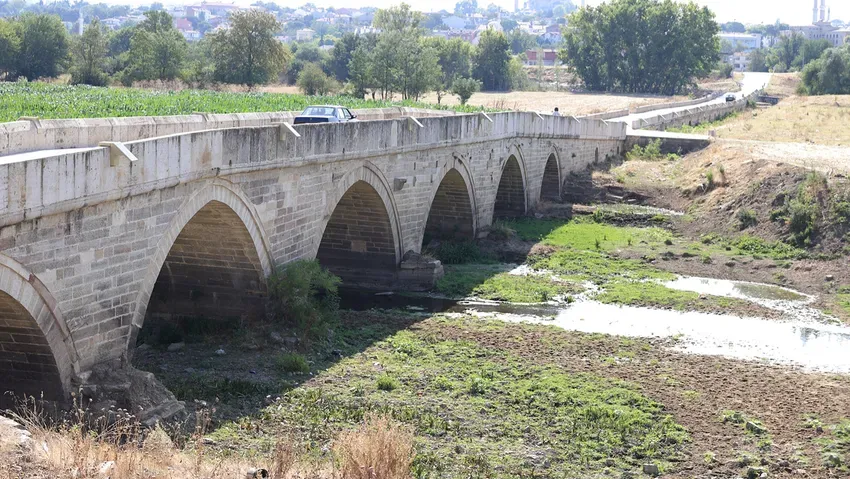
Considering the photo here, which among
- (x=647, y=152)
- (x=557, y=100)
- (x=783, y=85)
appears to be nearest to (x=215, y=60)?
(x=647, y=152)

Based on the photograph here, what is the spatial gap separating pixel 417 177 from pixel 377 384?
9612 millimetres

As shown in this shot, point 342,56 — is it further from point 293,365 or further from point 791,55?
point 293,365

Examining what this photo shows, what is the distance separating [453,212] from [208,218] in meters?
12.5

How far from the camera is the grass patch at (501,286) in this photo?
2336 centimetres

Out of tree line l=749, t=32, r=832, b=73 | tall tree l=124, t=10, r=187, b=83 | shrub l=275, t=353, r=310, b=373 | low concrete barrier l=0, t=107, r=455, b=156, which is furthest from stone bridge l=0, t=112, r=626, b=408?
tree line l=749, t=32, r=832, b=73

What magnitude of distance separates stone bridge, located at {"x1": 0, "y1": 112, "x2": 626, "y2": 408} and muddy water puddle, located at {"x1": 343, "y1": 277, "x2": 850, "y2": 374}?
2.41m

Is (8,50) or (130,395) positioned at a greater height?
(8,50)

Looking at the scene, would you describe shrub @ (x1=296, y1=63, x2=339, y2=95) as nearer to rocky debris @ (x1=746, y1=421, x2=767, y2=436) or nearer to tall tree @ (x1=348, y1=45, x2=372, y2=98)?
tall tree @ (x1=348, y1=45, x2=372, y2=98)

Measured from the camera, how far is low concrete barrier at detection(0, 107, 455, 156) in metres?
17.0

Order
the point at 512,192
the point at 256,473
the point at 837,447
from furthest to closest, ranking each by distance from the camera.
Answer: the point at 512,192
the point at 837,447
the point at 256,473

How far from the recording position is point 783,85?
341 feet

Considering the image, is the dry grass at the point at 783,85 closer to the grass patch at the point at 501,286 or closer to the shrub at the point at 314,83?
the shrub at the point at 314,83

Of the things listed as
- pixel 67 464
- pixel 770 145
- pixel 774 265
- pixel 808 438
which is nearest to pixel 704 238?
pixel 774 265

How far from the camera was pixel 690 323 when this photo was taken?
2138 centimetres
